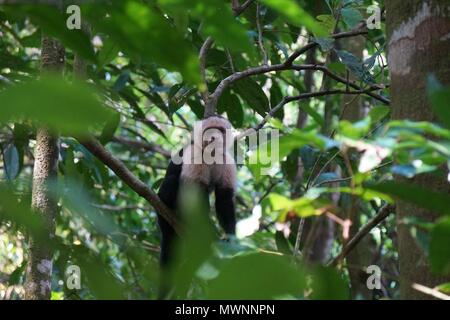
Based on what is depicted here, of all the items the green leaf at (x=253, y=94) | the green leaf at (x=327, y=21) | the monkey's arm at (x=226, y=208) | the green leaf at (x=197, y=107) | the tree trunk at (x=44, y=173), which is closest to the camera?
the tree trunk at (x=44, y=173)

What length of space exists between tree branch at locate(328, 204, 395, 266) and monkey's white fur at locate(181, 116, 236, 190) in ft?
4.46

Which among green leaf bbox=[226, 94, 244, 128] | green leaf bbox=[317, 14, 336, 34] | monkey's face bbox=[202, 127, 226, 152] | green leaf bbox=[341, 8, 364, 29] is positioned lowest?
monkey's face bbox=[202, 127, 226, 152]

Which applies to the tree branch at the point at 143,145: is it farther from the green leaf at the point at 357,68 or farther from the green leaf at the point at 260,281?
the green leaf at the point at 260,281

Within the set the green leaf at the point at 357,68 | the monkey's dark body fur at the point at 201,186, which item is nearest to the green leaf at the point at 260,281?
the green leaf at the point at 357,68

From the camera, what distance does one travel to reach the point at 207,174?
10.3ft

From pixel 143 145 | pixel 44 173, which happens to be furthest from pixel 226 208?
pixel 143 145

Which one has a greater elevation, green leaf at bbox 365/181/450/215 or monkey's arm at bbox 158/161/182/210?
monkey's arm at bbox 158/161/182/210

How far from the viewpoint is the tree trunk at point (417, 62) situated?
3.22 feet

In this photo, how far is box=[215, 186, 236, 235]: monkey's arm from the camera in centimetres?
314

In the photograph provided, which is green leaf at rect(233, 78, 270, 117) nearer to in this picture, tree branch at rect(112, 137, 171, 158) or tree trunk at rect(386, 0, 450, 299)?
tree branch at rect(112, 137, 171, 158)

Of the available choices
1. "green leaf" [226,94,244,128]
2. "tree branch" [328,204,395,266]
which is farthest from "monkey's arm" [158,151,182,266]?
"tree branch" [328,204,395,266]

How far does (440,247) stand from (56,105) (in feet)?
1.16

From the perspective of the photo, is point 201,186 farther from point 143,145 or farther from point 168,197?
point 143,145

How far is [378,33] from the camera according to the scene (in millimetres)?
3969
